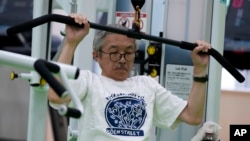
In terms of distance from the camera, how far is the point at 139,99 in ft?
6.01

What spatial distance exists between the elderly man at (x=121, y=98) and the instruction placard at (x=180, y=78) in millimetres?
348

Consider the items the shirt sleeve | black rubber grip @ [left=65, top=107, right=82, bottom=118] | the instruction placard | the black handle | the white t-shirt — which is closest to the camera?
black rubber grip @ [left=65, top=107, right=82, bottom=118]

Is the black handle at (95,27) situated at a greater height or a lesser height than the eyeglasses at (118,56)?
greater

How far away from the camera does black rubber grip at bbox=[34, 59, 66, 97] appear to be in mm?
1021

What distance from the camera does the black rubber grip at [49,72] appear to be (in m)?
1.02

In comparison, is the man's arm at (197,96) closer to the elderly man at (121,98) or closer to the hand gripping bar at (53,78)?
the elderly man at (121,98)

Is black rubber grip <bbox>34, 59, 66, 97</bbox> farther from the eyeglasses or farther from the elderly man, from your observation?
the eyeglasses

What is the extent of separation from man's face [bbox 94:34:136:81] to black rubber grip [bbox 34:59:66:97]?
2.37 ft

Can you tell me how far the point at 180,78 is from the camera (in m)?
2.25

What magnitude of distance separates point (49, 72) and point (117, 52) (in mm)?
761

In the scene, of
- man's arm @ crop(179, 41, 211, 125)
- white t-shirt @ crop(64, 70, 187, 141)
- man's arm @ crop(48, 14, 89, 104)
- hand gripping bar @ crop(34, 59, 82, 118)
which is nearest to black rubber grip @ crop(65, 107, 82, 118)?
hand gripping bar @ crop(34, 59, 82, 118)

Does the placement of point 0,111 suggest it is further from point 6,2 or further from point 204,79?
point 204,79

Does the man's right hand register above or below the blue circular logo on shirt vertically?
above

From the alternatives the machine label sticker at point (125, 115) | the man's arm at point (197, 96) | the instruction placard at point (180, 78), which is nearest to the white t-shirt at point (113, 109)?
the machine label sticker at point (125, 115)
